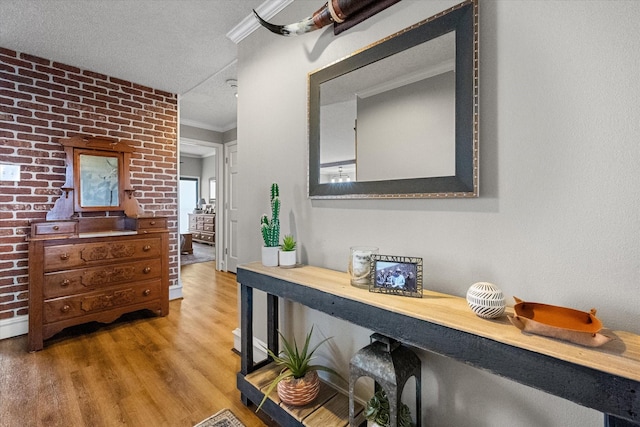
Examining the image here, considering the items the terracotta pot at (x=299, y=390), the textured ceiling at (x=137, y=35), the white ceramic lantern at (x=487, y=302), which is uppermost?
the textured ceiling at (x=137, y=35)

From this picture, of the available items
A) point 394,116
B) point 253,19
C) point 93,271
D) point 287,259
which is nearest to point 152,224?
point 93,271

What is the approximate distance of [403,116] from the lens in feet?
4.31

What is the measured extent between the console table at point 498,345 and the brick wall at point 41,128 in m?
2.80

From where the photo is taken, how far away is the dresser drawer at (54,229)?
2.32 metres

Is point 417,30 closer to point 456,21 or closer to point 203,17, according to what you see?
point 456,21

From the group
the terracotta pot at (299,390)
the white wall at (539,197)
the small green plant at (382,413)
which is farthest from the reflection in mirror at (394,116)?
the terracotta pot at (299,390)

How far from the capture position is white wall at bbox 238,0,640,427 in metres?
0.86

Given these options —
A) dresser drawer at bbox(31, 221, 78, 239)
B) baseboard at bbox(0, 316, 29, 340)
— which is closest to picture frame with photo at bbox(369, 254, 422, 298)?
dresser drawer at bbox(31, 221, 78, 239)

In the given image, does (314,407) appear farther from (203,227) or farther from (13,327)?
(203,227)

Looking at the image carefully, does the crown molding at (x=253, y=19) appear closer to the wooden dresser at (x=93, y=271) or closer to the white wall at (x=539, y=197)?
the white wall at (x=539, y=197)

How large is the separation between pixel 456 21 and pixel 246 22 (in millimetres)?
1603

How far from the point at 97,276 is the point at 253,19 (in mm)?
2578

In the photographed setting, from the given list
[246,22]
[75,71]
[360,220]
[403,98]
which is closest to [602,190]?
[403,98]

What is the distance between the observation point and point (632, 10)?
33.3 inches
